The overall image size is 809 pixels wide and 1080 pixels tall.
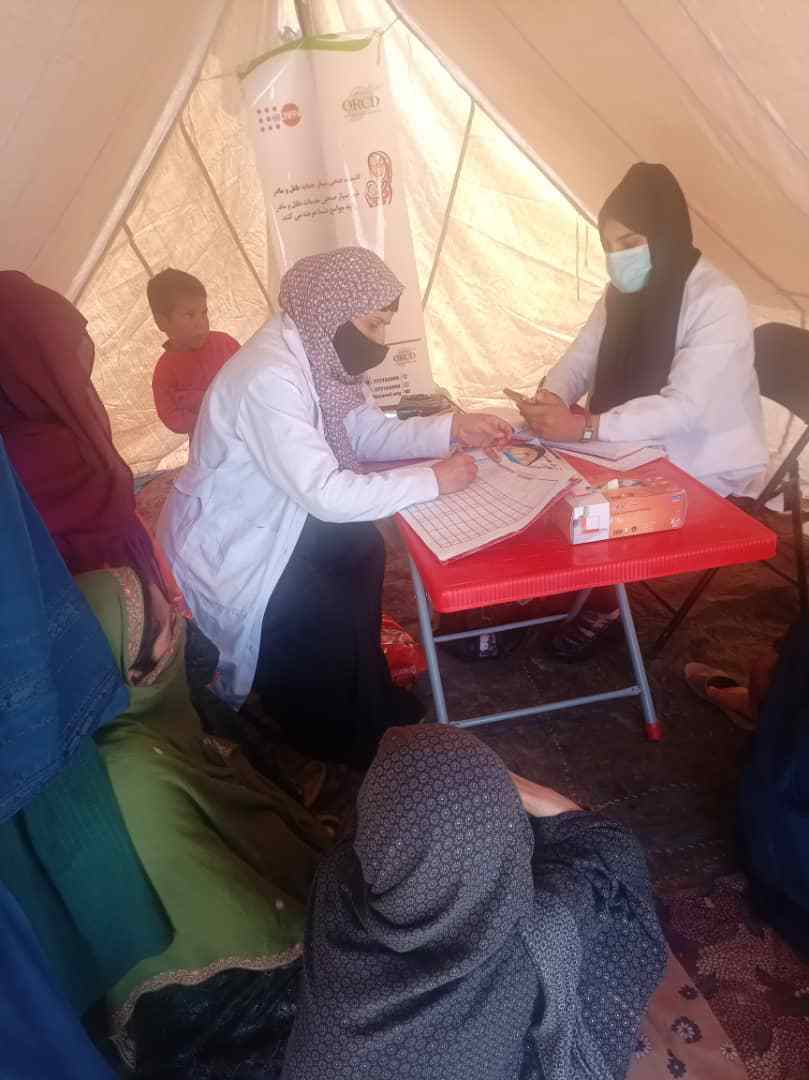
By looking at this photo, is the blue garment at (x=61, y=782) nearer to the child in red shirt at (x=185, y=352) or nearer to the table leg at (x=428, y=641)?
the table leg at (x=428, y=641)

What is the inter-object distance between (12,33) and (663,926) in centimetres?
256

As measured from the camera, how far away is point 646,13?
6.38 feet

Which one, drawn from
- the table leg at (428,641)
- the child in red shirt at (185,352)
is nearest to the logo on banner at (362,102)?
the child in red shirt at (185,352)

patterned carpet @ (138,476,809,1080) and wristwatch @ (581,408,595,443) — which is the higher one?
wristwatch @ (581,408,595,443)

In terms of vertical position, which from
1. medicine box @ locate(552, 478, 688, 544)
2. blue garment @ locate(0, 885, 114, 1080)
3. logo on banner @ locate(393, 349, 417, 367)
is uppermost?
logo on banner @ locate(393, 349, 417, 367)

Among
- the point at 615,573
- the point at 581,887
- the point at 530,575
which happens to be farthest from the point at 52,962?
the point at 615,573

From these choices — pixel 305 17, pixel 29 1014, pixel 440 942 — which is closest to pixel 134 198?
pixel 305 17

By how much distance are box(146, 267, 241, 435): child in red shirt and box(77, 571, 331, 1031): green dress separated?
1954mm

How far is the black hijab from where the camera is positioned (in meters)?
2.02

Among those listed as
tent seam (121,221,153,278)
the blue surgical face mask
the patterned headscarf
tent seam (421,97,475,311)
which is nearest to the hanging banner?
tent seam (421,97,475,311)

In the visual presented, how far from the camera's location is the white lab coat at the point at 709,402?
6.48 feet

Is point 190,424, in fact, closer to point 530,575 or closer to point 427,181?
point 427,181

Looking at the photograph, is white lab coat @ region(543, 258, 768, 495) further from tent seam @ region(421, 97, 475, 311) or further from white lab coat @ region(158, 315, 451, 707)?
tent seam @ region(421, 97, 475, 311)

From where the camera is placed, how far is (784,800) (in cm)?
146
